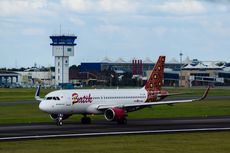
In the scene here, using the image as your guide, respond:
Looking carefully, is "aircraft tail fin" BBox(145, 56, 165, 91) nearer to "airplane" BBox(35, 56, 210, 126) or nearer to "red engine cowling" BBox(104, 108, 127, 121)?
"airplane" BBox(35, 56, 210, 126)

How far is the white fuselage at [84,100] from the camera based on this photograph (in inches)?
2386

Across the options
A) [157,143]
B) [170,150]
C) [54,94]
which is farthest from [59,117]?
[170,150]

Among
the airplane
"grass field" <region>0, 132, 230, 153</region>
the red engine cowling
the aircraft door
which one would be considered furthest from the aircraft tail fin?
"grass field" <region>0, 132, 230, 153</region>

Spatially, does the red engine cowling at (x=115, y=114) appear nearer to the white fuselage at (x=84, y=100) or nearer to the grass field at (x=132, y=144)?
the white fuselage at (x=84, y=100)

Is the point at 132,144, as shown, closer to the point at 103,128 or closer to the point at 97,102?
the point at 103,128

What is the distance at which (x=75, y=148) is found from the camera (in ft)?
132

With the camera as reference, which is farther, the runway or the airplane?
the airplane

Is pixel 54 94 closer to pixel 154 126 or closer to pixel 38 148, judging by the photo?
pixel 154 126

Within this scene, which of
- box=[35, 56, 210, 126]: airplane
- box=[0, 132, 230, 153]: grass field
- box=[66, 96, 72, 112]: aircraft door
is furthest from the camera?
box=[66, 96, 72, 112]: aircraft door

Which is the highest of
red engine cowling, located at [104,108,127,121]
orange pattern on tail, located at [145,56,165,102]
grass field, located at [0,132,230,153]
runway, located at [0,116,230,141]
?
orange pattern on tail, located at [145,56,165,102]

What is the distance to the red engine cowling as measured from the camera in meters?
60.2

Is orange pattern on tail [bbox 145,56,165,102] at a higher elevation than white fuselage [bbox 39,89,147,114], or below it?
higher

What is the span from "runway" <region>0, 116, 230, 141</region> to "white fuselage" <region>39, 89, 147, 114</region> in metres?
1.61

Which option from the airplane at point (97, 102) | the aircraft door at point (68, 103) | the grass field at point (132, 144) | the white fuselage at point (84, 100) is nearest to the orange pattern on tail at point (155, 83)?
the airplane at point (97, 102)
